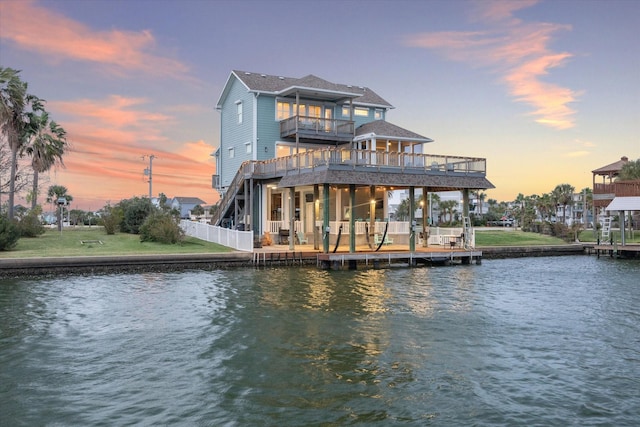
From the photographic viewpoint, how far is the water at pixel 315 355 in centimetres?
804

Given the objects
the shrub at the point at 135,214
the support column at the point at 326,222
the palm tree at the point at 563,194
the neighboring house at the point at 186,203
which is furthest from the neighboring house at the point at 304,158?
the neighboring house at the point at 186,203

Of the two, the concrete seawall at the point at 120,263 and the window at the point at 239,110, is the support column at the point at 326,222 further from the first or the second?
the window at the point at 239,110

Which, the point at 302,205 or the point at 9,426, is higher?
the point at 302,205

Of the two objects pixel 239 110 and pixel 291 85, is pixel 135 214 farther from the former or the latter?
pixel 291 85

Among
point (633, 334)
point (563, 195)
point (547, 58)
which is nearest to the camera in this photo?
point (633, 334)

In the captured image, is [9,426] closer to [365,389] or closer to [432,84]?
[365,389]

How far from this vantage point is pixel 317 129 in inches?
1422

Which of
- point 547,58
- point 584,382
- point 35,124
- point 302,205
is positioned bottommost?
point 584,382

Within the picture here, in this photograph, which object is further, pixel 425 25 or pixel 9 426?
pixel 425 25

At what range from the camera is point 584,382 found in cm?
Result: 939

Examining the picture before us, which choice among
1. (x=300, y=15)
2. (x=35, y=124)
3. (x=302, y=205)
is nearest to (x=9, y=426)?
(x=302, y=205)

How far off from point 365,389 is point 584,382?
423 centimetres

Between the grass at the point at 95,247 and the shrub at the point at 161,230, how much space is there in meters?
0.53

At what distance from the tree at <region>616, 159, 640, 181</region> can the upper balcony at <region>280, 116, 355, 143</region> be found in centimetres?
3459
